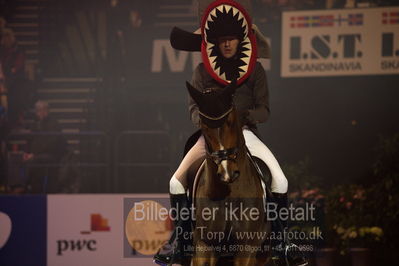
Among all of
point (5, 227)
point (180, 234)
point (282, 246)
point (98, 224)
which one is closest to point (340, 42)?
point (98, 224)

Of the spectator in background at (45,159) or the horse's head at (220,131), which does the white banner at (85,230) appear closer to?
the spectator in background at (45,159)

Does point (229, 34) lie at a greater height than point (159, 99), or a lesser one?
greater

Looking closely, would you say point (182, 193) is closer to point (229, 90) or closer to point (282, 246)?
point (282, 246)

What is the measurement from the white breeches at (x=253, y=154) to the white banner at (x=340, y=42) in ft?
10.6

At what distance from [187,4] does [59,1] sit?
1.62m

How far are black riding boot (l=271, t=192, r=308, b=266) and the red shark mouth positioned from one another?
935 millimetres

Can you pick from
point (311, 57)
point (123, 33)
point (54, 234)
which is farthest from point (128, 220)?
point (311, 57)

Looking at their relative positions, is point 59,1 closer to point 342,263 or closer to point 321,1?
point 321,1

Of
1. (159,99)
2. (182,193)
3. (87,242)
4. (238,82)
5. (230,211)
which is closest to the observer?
(230,211)

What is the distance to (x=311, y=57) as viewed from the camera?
783 centimetres

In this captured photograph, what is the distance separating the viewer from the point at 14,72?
27.4 ft

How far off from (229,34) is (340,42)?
3.10 m

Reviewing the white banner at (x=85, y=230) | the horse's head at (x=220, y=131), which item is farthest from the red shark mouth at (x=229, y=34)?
the white banner at (x=85, y=230)

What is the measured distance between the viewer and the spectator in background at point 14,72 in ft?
27.3
